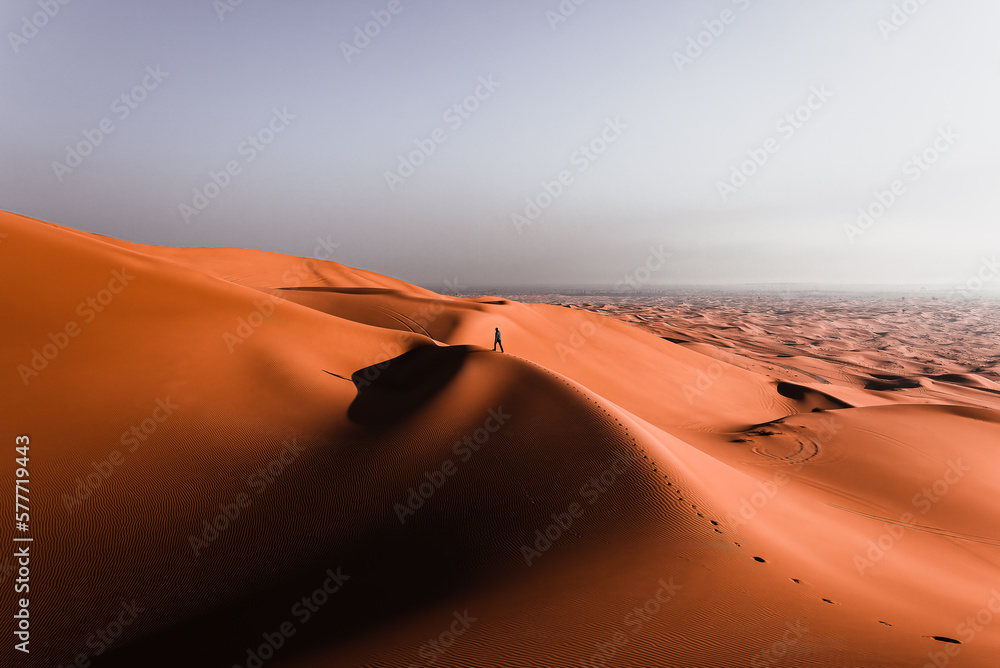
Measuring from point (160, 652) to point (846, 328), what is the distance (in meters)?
76.1

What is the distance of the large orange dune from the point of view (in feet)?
14.9

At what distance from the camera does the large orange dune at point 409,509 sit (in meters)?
4.55

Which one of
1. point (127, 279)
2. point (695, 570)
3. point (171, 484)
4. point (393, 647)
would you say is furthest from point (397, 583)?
point (127, 279)

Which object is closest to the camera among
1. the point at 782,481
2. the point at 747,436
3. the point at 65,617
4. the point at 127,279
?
the point at 65,617

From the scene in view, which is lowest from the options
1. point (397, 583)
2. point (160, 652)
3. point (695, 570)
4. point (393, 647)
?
point (160, 652)

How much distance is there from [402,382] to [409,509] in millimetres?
6708

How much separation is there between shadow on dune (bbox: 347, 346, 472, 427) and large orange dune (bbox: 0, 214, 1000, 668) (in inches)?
3.9

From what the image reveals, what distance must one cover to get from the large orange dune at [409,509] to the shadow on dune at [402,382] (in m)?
0.10

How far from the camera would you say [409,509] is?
272 inches

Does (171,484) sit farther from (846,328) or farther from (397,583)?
(846,328)

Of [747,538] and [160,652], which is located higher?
[747,538]

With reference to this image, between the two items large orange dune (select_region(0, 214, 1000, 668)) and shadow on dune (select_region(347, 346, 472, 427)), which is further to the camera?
shadow on dune (select_region(347, 346, 472, 427))

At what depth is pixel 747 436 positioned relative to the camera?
14.1m

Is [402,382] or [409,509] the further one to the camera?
[402,382]
